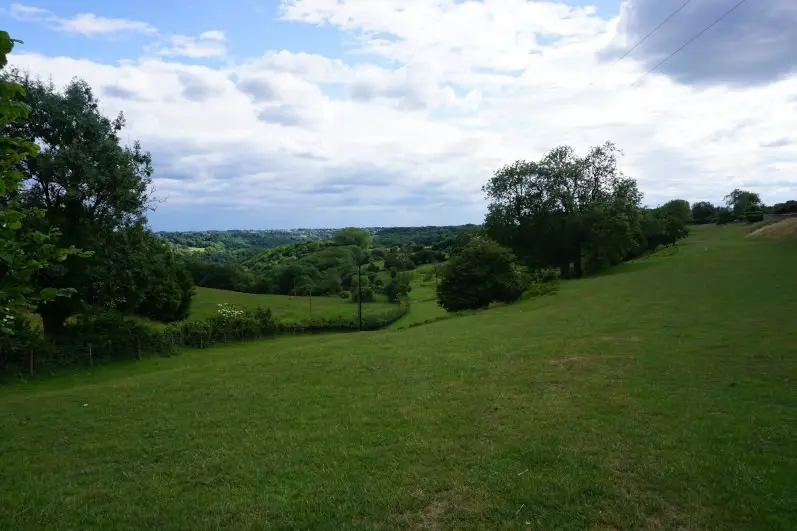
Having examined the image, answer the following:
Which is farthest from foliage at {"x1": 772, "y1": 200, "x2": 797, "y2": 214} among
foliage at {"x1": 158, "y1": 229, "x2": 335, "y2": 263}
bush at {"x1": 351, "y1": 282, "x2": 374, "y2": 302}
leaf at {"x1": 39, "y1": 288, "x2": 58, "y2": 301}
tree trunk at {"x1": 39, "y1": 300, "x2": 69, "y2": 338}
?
foliage at {"x1": 158, "y1": 229, "x2": 335, "y2": 263}

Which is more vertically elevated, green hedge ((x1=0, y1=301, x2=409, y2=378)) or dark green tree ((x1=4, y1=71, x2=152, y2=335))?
dark green tree ((x1=4, y1=71, x2=152, y2=335))

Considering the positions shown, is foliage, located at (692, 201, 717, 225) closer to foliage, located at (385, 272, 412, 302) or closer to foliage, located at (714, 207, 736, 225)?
foliage, located at (714, 207, 736, 225)

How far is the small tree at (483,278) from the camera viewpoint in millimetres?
40562

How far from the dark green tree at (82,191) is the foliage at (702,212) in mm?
104479

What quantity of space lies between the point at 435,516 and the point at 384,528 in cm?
60

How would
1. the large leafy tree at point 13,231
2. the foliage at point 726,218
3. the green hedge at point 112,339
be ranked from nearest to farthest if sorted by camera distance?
the large leafy tree at point 13,231 → the green hedge at point 112,339 → the foliage at point 726,218

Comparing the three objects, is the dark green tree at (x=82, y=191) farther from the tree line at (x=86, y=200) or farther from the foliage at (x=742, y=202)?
the foliage at (x=742, y=202)

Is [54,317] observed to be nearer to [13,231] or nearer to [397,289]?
[13,231]

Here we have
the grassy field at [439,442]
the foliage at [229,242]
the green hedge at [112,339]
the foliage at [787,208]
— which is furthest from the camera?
the foliage at [229,242]

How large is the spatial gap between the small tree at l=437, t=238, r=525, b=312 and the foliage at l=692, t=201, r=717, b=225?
80210 millimetres

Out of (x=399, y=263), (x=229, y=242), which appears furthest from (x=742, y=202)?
(x=229, y=242)

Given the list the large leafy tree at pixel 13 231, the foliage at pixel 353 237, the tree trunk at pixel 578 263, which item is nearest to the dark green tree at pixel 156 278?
the large leafy tree at pixel 13 231

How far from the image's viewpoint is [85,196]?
91.3 feet

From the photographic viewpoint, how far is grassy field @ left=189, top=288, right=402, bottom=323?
5672cm
